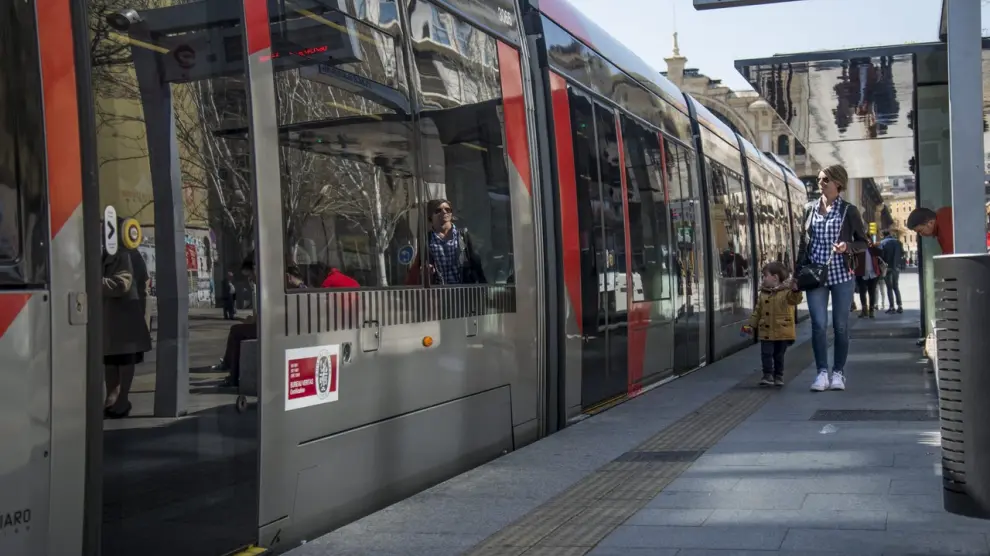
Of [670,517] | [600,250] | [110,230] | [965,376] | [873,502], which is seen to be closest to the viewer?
[110,230]

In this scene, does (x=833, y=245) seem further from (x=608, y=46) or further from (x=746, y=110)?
(x=746, y=110)

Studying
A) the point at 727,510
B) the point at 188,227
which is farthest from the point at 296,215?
the point at 727,510

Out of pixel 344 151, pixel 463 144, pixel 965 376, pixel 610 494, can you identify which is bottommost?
pixel 610 494

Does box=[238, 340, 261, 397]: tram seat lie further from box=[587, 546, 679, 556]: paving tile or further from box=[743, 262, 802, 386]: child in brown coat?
box=[743, 262, 802, 386]: child in brown coat

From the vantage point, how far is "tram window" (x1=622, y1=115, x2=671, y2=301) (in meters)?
10.3

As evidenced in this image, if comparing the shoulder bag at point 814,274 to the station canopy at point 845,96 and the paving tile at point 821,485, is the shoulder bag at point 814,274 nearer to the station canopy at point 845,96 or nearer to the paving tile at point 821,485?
the station canopy at point 845,96

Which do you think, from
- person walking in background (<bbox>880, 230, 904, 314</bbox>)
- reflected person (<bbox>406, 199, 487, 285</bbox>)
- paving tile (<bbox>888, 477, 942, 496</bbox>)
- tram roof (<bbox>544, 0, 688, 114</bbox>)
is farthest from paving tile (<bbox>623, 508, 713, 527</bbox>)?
person walking in background (<bbox>880, 230, 904, 314</bbox>)

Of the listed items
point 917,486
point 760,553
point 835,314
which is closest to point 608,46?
point 835,314

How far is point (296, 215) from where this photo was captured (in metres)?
4.82

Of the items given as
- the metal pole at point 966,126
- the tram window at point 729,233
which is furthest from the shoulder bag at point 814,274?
the metal pole at point 966,126

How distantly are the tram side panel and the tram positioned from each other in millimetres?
16

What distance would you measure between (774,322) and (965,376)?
7.11 metres

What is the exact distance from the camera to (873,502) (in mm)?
5469

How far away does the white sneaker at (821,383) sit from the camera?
406 inches
